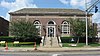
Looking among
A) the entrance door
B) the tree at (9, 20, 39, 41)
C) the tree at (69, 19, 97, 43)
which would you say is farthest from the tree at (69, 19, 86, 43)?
the tree at (9, 20, 39, 41)

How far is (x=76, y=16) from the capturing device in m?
57.4


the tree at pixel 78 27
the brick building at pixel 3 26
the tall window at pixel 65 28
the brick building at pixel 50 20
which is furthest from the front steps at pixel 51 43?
the brick building at pixel 3 26

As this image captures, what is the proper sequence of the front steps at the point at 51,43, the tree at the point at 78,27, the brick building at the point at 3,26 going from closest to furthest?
the front steps at the point at 51,43
the tree at the point at 78,27
the brick building at the point at 3,26

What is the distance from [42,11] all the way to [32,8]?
172 inches

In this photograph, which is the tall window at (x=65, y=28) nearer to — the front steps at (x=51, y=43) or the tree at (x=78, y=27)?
the tree at (x=78, y=27)

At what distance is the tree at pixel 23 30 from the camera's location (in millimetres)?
45469

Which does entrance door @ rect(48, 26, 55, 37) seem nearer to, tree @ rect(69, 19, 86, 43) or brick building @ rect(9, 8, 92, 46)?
brick building @ rect(9, 8, 92, 46)

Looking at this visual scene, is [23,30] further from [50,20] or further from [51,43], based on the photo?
[50,20]

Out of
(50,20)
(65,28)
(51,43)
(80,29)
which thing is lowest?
(51,43)

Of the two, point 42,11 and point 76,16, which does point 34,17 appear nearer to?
point 42,11

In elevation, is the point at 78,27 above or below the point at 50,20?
Result: below

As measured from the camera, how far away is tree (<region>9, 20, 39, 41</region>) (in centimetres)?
4547

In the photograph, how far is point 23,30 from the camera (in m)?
45.5

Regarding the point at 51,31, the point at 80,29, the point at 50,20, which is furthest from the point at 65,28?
the point at 80,29
